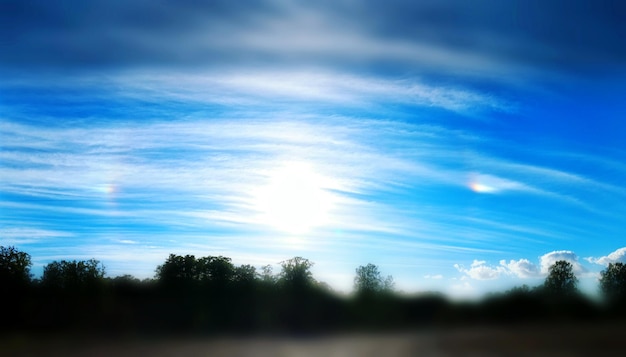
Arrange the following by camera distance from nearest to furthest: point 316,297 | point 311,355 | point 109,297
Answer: point 311,355 < point 109,297 < point 316,297

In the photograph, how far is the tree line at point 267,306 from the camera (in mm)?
15039

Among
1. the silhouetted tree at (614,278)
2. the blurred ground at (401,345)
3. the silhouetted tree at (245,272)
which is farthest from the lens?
the silhouetted tree at (245,272)

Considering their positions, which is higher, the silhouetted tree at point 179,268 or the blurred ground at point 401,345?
the silhouetted tree at point 179,268

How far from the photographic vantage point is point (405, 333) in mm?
16219

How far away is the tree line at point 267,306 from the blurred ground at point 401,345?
3.04 ft

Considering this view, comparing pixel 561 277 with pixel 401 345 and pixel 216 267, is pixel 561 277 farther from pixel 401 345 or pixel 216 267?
pixel 216 267

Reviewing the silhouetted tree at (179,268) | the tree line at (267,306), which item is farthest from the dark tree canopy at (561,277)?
the silhouetted tree at (179,268)

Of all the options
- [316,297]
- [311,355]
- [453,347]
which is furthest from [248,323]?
[453,347]

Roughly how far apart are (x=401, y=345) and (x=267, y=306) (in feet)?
40.5

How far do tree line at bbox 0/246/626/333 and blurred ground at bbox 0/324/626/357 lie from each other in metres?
0.93

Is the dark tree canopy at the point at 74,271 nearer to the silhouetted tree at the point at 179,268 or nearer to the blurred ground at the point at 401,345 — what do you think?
the silhouetted tree at the point at 179,268

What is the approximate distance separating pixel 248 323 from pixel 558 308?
42.0ft

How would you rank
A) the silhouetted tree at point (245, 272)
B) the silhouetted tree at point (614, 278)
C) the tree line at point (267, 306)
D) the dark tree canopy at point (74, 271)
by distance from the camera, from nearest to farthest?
the tree line at point (267, 306) < the silhouetted tree at point (614, 278) < the dark tree canopy at point (74, 271) < the silhouetted tree at point (245, 272)

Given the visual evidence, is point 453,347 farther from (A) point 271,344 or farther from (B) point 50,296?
(B) point 50,296
